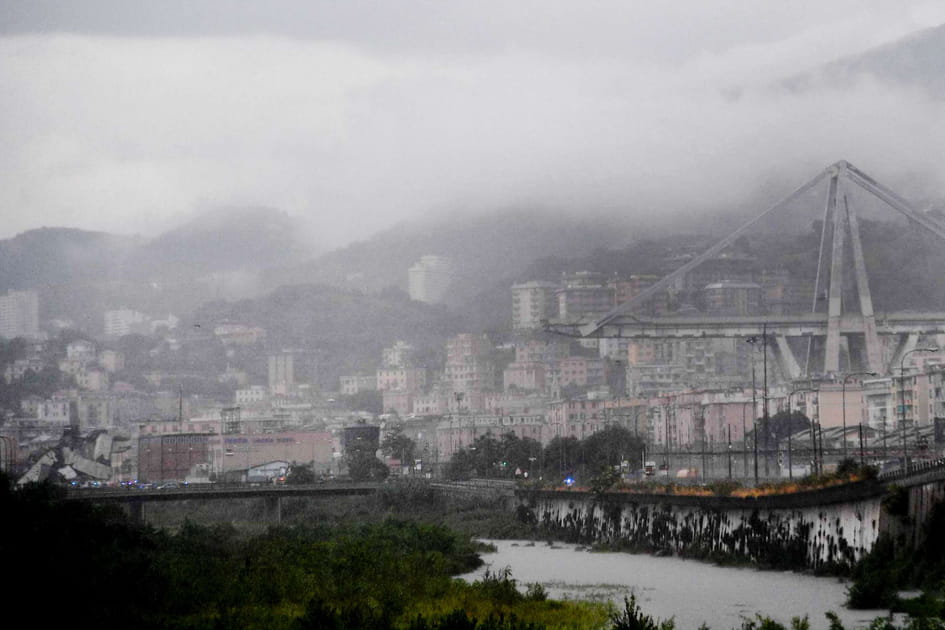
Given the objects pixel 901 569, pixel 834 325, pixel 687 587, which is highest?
pixel 834 325

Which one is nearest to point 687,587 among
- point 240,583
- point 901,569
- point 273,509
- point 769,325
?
point 901,569

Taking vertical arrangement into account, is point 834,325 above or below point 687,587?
above

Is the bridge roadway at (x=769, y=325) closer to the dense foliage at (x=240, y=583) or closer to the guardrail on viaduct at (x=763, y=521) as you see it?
the guardrail on viaduct at (x=763, y=521)

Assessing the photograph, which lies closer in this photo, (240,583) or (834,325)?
(240,583)

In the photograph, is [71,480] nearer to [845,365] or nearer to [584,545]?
[584,545]

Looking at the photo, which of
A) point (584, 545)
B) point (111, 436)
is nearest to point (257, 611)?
point (584, 545)

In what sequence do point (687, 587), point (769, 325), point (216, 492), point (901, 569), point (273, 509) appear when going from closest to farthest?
1. point (901, 569)
2. point (687, 587)
3. point (216, 492)
4. point (273, 509)
5. point (769, 325)

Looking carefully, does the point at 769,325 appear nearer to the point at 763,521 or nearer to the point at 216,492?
the point at 216,492

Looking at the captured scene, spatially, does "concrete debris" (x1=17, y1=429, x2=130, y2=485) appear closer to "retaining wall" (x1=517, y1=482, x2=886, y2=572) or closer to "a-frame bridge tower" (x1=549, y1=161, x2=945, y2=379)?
"a-frame bridge tower" (x1=549, y1=161, x2=945, y2=379)

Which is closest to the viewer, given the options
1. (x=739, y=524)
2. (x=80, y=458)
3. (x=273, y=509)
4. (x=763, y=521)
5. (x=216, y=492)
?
(x=763, y=521)
